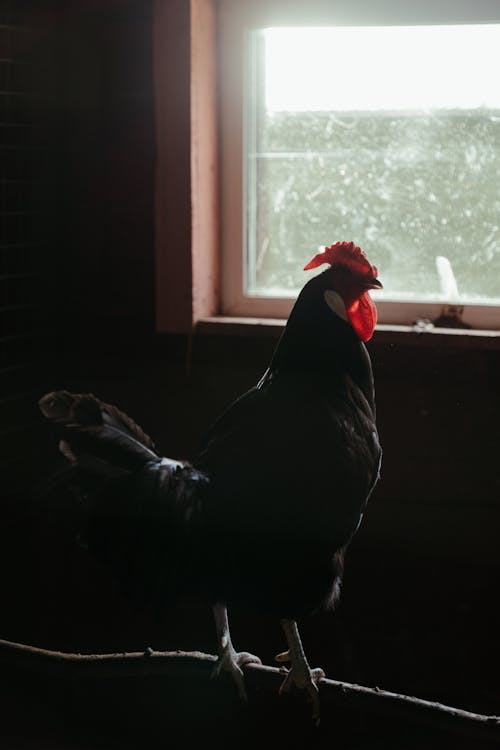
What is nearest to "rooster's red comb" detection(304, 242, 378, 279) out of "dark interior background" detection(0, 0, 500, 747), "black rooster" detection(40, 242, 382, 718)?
"black rooster" detection(40, 242, 382, 718)

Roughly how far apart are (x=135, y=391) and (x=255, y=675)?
0.89m

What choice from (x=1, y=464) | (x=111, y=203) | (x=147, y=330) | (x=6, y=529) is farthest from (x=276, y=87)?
(x=6, y=529)

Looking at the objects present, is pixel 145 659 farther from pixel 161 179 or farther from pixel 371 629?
pixel 161 179

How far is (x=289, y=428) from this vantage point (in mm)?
1427

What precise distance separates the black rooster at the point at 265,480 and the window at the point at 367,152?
50cm

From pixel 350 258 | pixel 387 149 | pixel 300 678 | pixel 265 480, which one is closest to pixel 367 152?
pixel 387 149

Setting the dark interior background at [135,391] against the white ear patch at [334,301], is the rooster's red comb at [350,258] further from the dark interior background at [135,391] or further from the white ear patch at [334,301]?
the dark interior background at [135,391]

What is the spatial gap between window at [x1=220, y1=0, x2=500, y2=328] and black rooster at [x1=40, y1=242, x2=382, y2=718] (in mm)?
500

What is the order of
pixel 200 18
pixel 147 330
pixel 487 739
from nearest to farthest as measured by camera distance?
pixel 487 739, pixel 200 18, pixel 147 330

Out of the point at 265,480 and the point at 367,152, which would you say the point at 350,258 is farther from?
the point at 367,152

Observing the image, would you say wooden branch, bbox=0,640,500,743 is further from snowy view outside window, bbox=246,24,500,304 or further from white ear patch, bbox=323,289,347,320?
snowy view outside window, bbox=246,24,500,304

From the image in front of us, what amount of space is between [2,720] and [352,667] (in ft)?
3.03

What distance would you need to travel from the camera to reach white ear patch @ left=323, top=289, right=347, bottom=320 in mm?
1471

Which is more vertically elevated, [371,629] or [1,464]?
[1,464]
